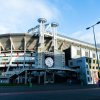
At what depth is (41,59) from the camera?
387ft

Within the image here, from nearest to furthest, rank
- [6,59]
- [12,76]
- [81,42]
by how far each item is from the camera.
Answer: [12,76], [6,59], [81,42]

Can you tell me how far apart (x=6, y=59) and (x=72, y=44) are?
40971mm

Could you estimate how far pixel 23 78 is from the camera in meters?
117

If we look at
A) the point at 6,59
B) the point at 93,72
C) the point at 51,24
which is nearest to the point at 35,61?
the point at 6,59

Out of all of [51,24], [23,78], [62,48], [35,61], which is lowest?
[23,78]

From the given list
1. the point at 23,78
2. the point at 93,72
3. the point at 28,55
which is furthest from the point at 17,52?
the point at 93,72

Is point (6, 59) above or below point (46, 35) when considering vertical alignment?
below

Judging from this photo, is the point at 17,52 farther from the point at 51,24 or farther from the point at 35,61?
the point at 51,24

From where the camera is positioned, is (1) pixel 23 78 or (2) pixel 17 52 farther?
(2) pixel 17 52

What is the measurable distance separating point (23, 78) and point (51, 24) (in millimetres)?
34977

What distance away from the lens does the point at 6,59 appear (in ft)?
411

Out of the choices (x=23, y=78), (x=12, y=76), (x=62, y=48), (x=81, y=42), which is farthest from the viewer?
(x=81, y=42)

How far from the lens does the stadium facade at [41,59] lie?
11812cm

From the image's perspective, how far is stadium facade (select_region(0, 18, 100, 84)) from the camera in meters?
118
